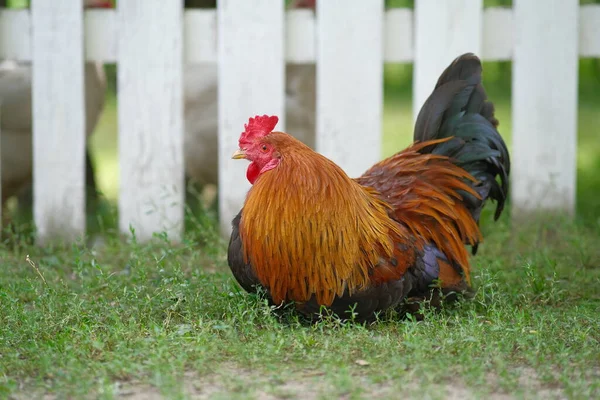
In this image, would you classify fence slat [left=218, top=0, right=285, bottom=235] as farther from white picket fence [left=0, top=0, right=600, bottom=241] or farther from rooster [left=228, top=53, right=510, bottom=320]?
rooster [left=228, top=53, right=510, bottom=320]

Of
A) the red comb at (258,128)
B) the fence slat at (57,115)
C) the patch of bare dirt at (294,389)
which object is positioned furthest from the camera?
the fence slat at (57,115)

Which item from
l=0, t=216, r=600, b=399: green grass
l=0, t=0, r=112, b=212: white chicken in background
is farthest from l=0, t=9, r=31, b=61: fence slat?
l=0, t=216, r=600, b=399: green grass

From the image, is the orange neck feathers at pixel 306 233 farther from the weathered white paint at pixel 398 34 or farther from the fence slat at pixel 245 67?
the weathered white paint at pixel 398 34

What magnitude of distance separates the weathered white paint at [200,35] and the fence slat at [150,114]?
0.07m

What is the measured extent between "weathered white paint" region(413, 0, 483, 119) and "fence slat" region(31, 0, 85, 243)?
2.15 metres

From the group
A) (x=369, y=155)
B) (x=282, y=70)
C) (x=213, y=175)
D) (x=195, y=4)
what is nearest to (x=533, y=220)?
(x=369, y=155)

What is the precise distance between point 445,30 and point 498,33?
360 mm

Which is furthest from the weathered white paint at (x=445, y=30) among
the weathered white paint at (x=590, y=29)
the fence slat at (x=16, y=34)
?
the fence slat at (x=16, y=34)

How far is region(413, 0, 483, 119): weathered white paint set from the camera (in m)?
5.51

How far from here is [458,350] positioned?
129 inches

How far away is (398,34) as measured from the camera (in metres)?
5.57

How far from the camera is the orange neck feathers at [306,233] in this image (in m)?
3.62

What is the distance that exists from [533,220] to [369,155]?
1183 millimetres

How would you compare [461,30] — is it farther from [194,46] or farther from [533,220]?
[194,46]
